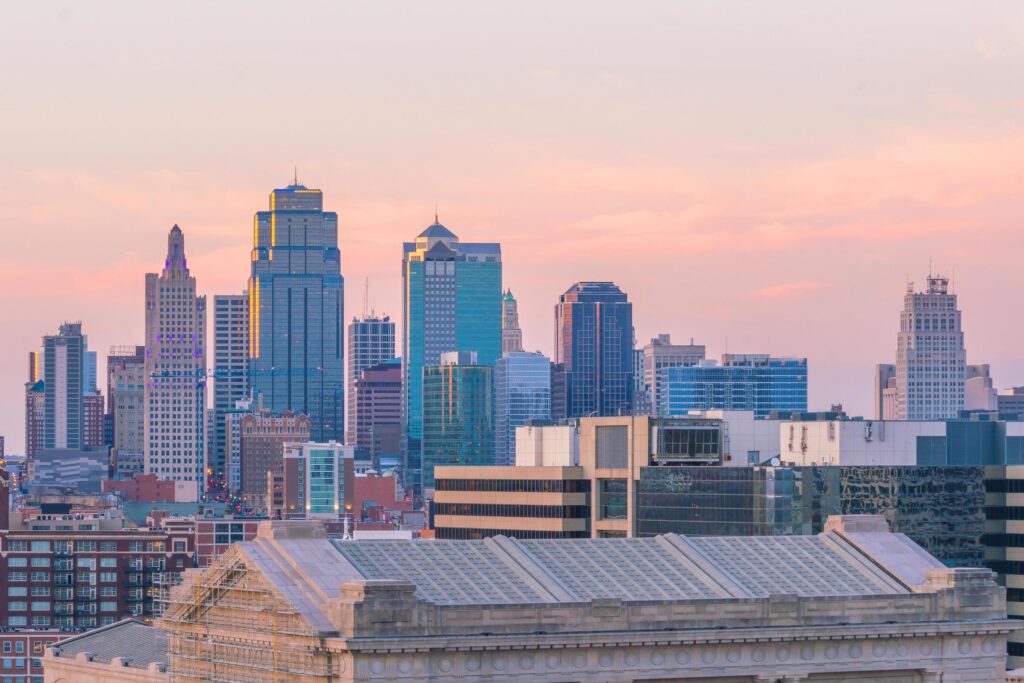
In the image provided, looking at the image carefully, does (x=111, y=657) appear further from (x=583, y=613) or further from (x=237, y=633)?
(x=583, y=613)

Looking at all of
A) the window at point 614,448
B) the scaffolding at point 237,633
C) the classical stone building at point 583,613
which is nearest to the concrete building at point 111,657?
the scaffolding at point 237,633

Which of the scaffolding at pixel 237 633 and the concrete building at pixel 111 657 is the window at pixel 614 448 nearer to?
the concrete building at pixel 111 657

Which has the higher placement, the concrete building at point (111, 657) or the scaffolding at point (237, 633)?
the scaffolding at point (237, 633)

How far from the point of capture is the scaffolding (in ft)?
299

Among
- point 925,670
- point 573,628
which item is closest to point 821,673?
point 925,670

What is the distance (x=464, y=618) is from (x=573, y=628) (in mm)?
4853

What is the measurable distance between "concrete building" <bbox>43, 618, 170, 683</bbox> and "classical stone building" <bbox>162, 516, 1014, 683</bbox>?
92.2 feet

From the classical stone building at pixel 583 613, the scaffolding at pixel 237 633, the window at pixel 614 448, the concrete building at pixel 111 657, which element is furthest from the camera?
the window at pixel 614 448

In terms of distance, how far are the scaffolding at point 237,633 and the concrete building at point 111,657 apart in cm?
2259

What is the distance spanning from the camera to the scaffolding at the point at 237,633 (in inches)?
3585

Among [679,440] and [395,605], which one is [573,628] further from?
[679,440]

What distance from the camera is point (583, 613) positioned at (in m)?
95.2

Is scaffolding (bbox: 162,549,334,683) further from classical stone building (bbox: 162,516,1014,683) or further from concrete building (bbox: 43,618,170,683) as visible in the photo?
concrete building (bbox: 43,618,170,683)

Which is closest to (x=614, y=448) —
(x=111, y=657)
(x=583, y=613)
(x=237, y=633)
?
(x=111, y=657)
